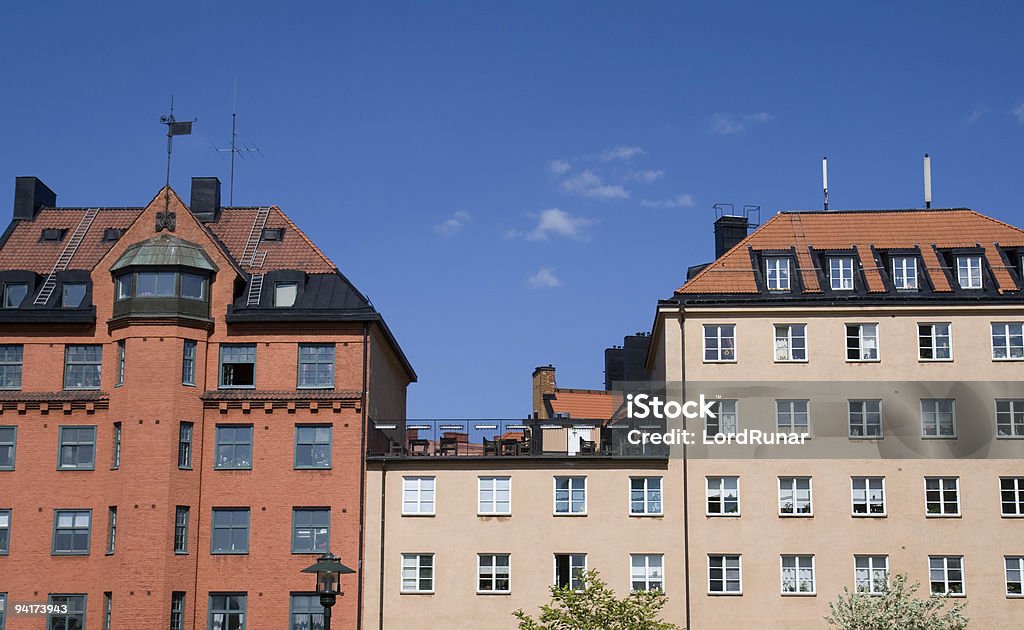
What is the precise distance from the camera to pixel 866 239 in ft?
184

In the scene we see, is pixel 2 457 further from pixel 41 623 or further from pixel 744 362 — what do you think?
pixel 744 362

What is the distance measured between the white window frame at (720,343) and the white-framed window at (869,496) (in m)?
6.48

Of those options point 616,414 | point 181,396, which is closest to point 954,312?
point 616,414

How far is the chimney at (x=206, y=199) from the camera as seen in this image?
58.7 metres

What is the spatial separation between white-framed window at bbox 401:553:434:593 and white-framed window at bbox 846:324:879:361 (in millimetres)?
17449

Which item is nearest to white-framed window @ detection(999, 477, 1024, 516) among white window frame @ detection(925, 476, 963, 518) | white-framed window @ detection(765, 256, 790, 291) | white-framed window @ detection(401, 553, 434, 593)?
white window frame @ detection(925, 476, 963, 518)

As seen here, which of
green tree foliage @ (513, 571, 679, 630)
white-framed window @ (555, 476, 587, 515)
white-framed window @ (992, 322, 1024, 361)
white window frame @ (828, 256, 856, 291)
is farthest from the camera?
white window frame @ (828, 256, 856, 291)

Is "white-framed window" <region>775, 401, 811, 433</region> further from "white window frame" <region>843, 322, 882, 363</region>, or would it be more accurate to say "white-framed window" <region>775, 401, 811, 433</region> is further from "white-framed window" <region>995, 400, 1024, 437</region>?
"white-framed window" <region>995, 400, 1024, 437</region>

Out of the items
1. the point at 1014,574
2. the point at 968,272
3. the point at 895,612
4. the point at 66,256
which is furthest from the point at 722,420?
the point at 66,256

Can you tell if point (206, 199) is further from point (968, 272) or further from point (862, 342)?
point (968, 272)

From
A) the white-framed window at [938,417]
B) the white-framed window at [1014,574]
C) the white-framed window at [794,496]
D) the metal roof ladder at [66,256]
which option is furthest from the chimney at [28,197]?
the white-framed window at [1014,574]

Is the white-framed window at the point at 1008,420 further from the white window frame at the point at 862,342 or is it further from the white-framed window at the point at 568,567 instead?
the white-framed window at the point at 568,567

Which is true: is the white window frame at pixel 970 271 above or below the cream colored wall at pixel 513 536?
above

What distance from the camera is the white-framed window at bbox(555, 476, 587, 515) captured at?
170ft
